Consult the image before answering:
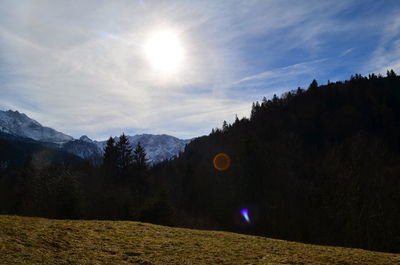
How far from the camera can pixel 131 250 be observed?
12.3m

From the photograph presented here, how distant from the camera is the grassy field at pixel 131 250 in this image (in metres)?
10.1

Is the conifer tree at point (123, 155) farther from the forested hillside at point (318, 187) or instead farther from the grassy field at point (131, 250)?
the grassy field at point (131, 250)

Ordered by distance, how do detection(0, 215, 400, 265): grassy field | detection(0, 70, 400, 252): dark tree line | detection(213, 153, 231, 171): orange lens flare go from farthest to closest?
detection(213, 153, 231, 171): orange lens flare < detection(0, 70, 400, 252): dark tree line < detection(0, 215, 400, 265): grassy field

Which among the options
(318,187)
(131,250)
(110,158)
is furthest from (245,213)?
(131,250)

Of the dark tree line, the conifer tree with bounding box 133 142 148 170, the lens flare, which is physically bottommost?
the lens flare

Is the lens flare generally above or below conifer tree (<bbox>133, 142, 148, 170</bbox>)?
below

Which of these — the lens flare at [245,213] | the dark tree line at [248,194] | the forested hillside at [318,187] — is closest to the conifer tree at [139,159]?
the dark tree line at [248,194]

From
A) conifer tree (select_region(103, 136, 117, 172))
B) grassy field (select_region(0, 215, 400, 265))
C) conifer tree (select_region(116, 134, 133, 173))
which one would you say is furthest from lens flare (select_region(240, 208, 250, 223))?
grassy field (select_region(0, 215, 400, 265))

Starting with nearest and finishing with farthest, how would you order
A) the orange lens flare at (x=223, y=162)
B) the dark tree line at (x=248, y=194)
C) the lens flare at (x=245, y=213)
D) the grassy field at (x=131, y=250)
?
1. the grassy field at (x=131, y=250)
2. the dark tree line at (x=248, y=194)
3. the lens flare at (x=245, y=213)
4. the orange lens flare at (x=223, y=162)

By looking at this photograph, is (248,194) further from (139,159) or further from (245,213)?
(139,159)

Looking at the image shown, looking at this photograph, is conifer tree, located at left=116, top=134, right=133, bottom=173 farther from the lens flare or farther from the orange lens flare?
the orange lens flare

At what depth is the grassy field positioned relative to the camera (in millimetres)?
10094

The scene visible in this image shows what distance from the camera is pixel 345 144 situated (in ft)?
320

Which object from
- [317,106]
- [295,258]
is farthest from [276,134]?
[295,258]
